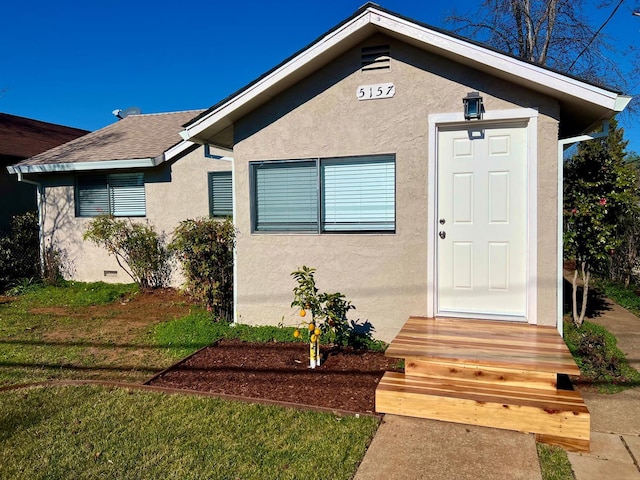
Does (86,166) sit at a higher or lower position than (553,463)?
higher

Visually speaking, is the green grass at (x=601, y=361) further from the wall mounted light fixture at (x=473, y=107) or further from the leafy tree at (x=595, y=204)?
the wall mounted light fixture at (x=473, y=107)

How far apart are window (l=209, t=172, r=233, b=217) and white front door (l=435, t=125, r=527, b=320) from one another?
17.1ft

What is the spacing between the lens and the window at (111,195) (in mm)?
10117

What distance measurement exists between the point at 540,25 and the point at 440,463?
48.4 ft

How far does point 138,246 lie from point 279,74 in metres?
5.70

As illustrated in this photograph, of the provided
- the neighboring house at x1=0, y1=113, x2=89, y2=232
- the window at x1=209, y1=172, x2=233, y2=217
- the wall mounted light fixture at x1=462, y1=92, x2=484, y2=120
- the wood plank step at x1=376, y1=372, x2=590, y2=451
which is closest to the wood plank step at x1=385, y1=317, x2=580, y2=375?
the wood plank step at x1=376, y1=372, x2=590, y2=451

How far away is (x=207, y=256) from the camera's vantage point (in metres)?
6.62

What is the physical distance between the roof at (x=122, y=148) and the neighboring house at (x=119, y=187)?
23mm

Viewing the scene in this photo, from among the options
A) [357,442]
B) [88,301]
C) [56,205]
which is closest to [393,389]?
[357,442]

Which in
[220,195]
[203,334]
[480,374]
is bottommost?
[203,334]

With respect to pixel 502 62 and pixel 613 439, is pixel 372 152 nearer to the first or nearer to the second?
pixel 502 62

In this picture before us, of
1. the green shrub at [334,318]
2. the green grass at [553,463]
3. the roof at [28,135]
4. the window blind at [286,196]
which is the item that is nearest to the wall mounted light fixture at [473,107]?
the window blind at [286,196]

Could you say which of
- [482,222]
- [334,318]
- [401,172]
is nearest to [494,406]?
[334,318]

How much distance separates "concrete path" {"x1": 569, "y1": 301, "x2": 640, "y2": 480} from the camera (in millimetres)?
3004
